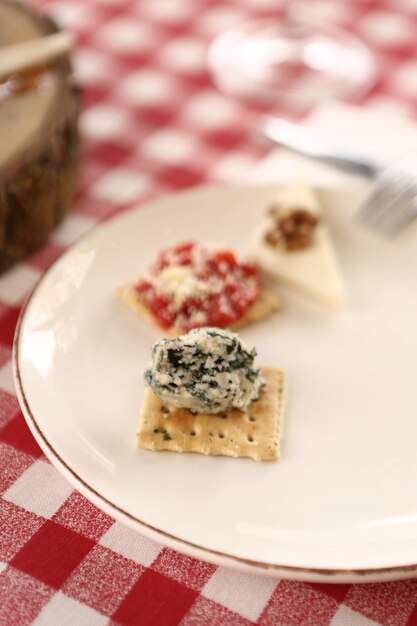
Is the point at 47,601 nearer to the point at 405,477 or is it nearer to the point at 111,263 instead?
the point at 405,477

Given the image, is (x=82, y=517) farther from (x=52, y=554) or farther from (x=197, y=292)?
(x=197, y=292)

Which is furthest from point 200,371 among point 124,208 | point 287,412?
point 124,208

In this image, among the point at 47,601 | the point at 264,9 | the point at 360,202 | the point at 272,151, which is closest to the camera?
the point at 47,601

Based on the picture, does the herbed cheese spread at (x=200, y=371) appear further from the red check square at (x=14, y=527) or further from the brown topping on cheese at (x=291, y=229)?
the brown topping on cheese at (x=291, y=229)

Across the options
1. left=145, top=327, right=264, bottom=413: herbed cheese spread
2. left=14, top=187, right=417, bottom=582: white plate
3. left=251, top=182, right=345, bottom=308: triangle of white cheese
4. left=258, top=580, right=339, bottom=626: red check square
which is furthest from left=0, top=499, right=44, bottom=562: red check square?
left=251, top=182, right=345, bottom=308: triangle of white cheese

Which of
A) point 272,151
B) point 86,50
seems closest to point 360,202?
point 272,151

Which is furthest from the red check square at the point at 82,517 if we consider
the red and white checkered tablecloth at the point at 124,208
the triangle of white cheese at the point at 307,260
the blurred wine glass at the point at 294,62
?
the blurred wine glass at the point at 294,62
